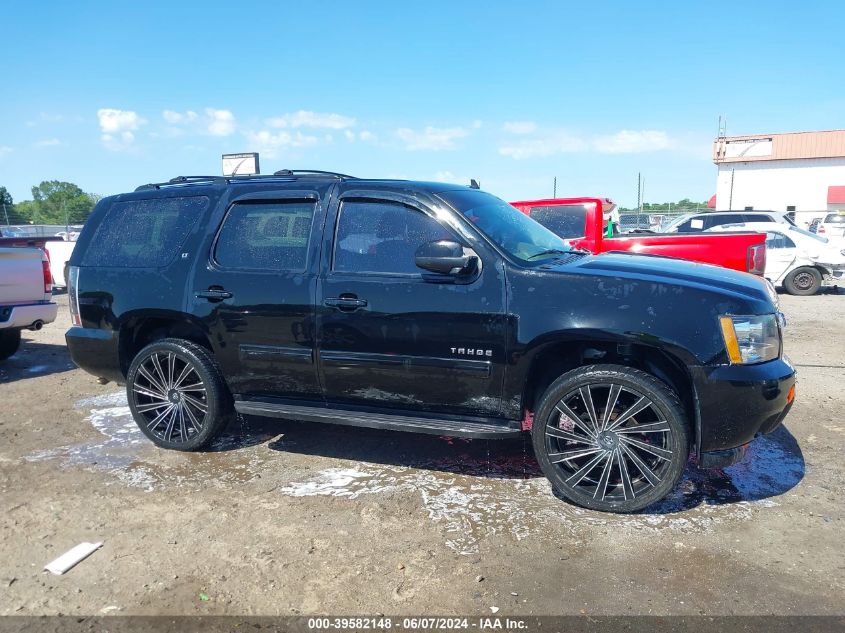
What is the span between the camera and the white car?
13.6m

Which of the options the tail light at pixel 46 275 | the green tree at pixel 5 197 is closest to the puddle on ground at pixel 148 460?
the tail light at pixel 46 275

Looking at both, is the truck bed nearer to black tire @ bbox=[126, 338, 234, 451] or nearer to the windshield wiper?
black tire @ bbox=[126, 338, 234, 451]

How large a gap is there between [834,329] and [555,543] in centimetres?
828

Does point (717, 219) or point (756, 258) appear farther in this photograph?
point (717, 219)

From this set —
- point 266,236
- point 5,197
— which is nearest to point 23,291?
point 266,236

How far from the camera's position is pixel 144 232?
15.8 feet

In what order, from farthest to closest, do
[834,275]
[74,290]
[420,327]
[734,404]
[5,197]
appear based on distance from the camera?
[5,197] < [834,275] < [74,290] < [420,327] < [734,404]

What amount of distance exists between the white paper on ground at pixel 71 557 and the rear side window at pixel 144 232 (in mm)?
2042

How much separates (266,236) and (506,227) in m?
1.65

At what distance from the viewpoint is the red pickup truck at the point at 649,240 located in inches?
301

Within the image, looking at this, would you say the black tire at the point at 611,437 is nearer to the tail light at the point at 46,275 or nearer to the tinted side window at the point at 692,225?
the tail light at the point at 46,275

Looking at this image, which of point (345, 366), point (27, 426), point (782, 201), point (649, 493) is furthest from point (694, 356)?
point (782, 201)

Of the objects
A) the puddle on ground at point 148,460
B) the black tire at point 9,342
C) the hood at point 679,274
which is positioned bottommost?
the puddle on ground at point 148,460

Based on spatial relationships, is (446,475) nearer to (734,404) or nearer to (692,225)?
(734,404)
